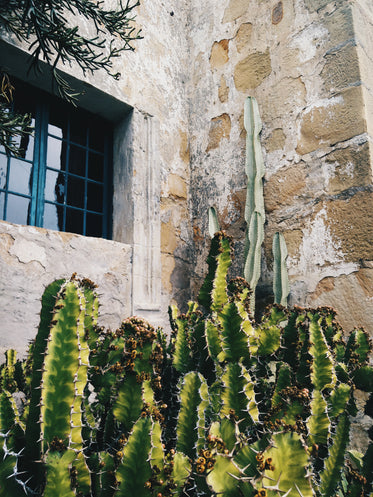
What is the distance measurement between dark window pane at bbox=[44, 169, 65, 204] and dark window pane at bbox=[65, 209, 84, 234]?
0.11 metres

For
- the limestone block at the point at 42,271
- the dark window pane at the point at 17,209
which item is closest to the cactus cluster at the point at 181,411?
the limestone block at the point at 42,271

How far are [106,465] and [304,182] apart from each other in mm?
2387

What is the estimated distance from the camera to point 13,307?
7.20ft

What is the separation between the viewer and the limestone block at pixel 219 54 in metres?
3.49

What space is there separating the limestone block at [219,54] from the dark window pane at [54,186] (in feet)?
5.91

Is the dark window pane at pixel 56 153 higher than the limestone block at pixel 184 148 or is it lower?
lower

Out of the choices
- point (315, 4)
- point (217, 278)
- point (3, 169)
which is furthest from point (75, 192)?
point (315, 4)

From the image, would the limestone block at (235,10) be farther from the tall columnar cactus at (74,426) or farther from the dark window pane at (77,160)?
the tall columnar cactus at (74,426)

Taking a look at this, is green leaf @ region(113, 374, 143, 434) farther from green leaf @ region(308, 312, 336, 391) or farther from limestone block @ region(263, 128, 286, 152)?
limestone block @ region(263, 128, 286, 152)

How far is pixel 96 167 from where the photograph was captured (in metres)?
3.15

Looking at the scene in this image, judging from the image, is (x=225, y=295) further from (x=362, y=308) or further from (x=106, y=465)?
(x=362, y=308)

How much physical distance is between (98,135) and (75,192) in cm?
59

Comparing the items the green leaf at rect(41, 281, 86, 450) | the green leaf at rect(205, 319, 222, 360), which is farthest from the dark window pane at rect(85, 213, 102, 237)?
the green leaf at rect(41, 281, 86, 450)

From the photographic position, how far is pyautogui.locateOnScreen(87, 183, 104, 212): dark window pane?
304 centimetres
